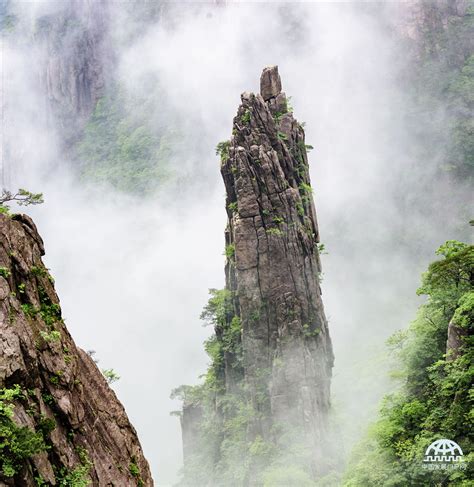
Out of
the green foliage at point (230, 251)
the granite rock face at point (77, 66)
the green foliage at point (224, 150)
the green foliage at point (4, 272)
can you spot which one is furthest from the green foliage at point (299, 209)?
the granite rock face at point (77, 66)

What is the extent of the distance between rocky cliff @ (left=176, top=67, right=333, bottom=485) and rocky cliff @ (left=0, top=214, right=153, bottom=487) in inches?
1327

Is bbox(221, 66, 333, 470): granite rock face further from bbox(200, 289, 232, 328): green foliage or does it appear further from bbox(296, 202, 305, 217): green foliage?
bbox(200, 289, 232, 328): green foliage

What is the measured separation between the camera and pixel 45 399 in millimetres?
15414

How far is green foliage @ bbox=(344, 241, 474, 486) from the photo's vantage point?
2697cm

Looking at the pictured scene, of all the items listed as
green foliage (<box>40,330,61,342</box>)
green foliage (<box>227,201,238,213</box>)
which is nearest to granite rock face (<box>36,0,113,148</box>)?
green foliage (<box>227,201,238,213</box>)

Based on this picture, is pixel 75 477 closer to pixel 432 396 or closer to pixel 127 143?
pixel 432 396

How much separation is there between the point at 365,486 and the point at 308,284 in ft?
88.3

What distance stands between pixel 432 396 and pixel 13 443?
79.0 ft

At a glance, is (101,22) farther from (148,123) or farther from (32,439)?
(32,439)

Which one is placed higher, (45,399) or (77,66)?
(77,66)

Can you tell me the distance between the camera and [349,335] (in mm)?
94375

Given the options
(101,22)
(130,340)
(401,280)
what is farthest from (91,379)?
(101,22)

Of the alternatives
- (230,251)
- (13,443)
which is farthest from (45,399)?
(230,251)

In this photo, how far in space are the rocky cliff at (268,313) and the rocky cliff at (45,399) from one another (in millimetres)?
33699
